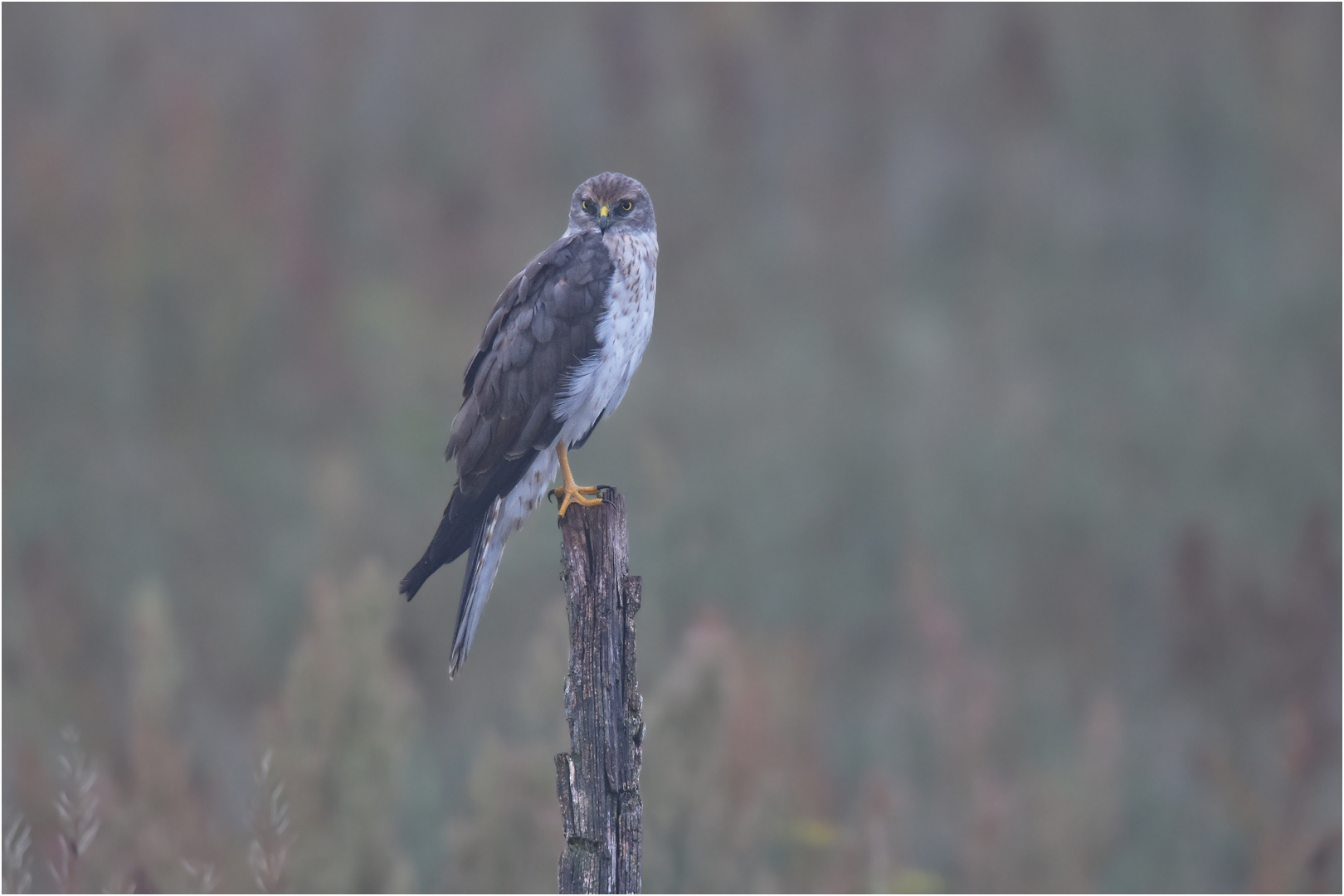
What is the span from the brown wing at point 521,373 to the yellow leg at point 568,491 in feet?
0.30

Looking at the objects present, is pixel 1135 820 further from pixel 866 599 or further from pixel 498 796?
pixel 498 796

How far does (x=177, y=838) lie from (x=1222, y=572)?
9727 millimetres

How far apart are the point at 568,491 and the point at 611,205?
1.28 meters

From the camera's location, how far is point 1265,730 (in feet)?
31.1

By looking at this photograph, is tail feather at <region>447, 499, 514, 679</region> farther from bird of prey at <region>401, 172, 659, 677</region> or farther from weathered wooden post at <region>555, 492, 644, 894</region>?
weathered wooden post at <region>555, 492, 644, 894</region>

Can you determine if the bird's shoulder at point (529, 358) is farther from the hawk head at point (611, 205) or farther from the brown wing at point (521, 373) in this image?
the hawk head at point (611, 205)

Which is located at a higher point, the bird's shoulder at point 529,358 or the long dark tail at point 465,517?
the bird's shoulder at point 529,358

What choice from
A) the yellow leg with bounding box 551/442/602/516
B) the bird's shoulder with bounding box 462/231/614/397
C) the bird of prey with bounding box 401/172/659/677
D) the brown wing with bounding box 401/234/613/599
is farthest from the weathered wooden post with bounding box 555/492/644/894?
the bird's shoulder with bounding box 462/231/614/397

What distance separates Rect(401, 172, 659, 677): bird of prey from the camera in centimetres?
400

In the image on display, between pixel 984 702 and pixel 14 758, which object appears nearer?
pixel 14 758

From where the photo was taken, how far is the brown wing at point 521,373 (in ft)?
13.2

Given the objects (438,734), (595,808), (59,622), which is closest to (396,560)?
(438,734)

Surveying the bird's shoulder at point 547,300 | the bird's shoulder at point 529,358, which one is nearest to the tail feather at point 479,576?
the bird's shoulder at point 529,358

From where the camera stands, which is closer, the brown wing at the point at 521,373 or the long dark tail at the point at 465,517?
the long dark tail at the point at 465,517
